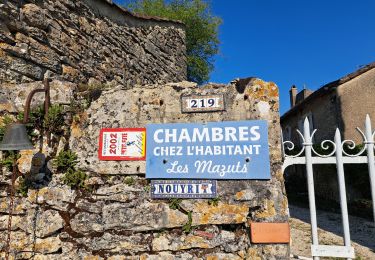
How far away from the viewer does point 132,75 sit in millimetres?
5934

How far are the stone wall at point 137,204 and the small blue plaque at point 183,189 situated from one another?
6 cm

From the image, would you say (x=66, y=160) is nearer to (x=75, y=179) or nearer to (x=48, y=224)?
(x=75, y=179)

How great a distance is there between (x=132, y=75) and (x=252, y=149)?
3814mm

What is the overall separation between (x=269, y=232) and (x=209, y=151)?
831mm

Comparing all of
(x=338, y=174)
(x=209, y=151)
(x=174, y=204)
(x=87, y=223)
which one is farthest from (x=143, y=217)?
(x=338, y=174)

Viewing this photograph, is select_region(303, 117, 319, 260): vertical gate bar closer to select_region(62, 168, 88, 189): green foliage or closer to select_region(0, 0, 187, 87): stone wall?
select_region(62, 168, 88, 189): green foliage

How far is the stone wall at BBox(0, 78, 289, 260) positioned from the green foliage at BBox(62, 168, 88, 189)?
1.6 inches

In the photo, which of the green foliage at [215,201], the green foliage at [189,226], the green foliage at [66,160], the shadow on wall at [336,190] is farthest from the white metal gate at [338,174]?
the shadow on wall at [336,190]

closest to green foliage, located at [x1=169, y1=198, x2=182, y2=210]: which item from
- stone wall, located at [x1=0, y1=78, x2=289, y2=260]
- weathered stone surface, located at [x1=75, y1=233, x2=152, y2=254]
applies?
stone wall, located at [x1=0, y1=78, x2=289, y2=260]

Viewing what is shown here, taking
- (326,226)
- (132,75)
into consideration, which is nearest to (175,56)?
(132,75)

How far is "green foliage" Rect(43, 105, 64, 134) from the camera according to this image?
9.69 feet

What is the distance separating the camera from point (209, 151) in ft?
8.96

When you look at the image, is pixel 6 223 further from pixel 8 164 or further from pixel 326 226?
pixel 326 226

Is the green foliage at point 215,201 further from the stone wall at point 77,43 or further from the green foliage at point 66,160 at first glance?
the stone wall at point 77,43
